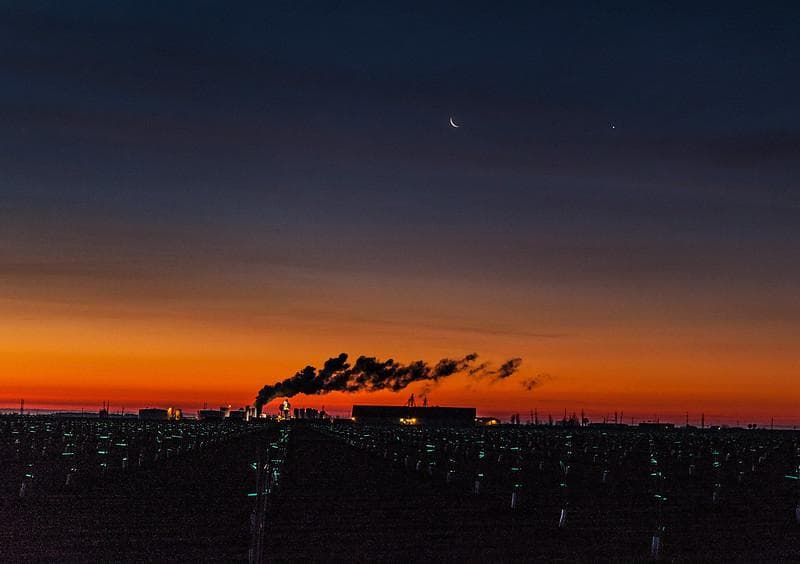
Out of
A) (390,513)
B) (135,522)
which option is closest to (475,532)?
(390,513)

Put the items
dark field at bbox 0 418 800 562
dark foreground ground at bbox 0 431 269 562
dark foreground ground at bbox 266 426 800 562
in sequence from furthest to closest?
dark field at bbox 0 418 800 562 < dark foreground ground at bbox 266 426 800 562 < dark foreground ground at bbox 0 431 269 562

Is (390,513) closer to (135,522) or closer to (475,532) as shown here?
(475,532)

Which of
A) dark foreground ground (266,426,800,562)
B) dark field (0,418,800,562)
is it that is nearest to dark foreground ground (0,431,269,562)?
dark field (0,418,800,562)

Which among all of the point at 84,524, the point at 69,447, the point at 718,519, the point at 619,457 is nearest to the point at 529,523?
the point at 718,519

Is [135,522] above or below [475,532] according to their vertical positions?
below

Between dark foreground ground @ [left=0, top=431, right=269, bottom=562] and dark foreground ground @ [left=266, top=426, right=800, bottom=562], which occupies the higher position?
dark foreground ground @ [left=266, top=426, right=800, bottom=562]

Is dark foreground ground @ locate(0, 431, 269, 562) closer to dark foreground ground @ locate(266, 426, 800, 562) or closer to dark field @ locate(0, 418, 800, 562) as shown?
dark field @ locate(0, 418, 800, 562)
